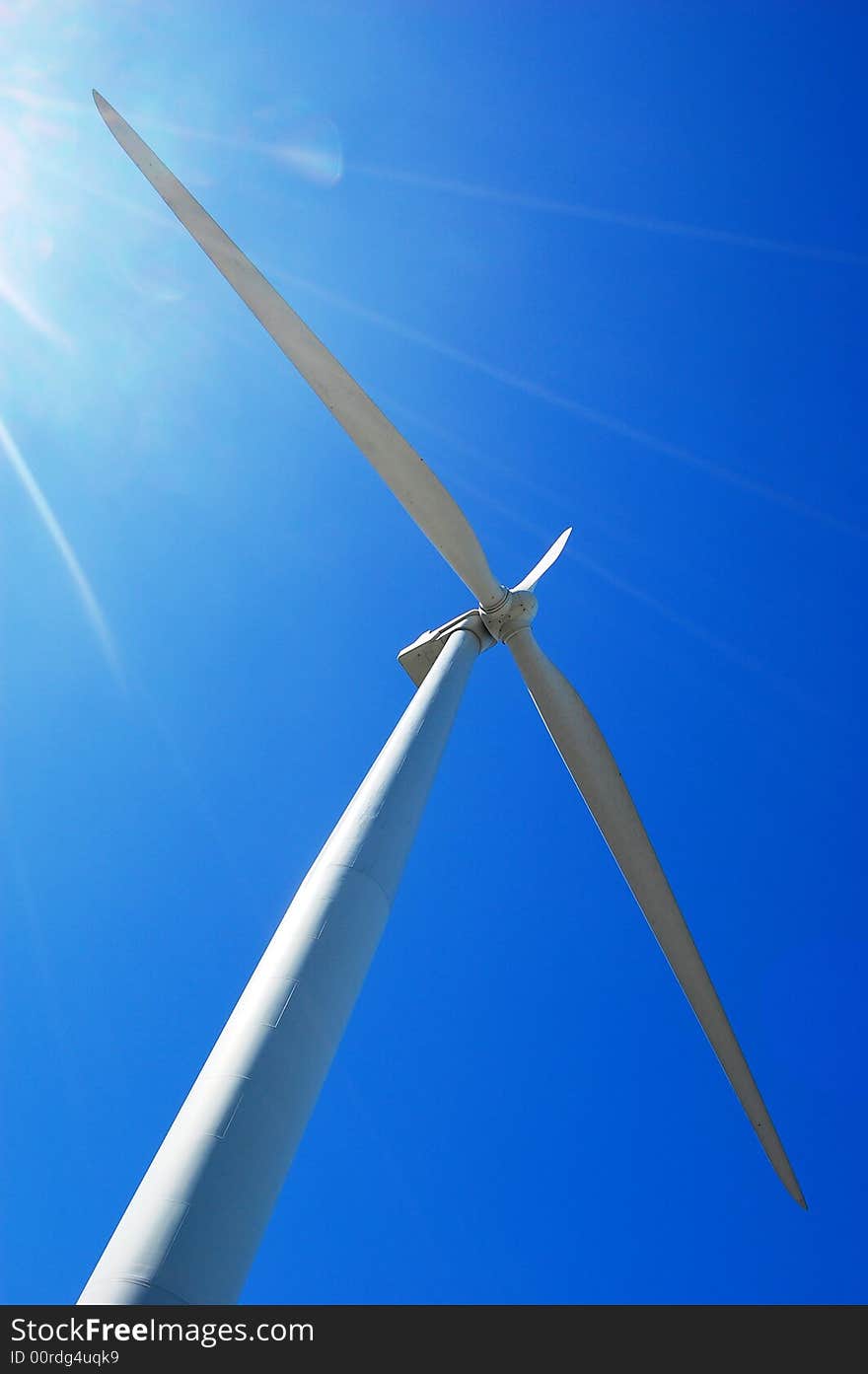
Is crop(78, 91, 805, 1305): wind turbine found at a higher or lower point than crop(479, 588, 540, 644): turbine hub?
lower

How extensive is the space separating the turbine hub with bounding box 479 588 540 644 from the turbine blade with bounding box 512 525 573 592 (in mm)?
455

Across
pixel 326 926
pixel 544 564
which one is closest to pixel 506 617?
pixel 544 564

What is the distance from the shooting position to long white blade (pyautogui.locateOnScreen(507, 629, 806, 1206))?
1488 cm

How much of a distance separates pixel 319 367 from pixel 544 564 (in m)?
6.98

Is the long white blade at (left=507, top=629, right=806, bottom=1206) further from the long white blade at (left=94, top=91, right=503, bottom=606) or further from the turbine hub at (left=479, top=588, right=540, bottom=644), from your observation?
the long white blade at (left=94, top=91, right=503, bottom=606)

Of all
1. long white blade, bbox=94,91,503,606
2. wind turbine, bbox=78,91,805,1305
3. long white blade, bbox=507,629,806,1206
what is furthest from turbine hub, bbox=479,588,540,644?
long white blade, bbox=94,91,503,606

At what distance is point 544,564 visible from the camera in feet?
60.7

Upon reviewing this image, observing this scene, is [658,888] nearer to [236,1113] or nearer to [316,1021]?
[316,1021]

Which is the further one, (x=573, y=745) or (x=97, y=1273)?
(x=573, y=745)

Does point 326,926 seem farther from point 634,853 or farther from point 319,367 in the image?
point 319,367
